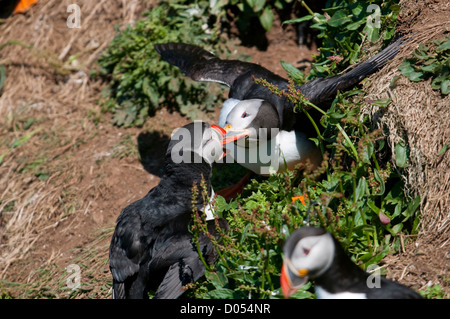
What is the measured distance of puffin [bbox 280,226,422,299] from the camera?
3189 mm

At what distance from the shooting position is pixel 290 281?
10.5ft

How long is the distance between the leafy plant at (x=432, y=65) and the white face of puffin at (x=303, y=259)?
5.43ft

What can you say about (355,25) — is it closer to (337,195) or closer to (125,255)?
(337,195)

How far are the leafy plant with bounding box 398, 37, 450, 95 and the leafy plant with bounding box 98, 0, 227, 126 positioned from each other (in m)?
2.97

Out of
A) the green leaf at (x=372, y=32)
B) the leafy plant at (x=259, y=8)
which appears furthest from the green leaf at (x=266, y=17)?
the green leaf at (x=372, y=32)

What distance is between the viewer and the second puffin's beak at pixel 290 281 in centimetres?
319

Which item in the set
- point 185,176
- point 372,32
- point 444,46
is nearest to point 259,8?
point 372,32

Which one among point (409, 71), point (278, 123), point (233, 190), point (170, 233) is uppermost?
point (409, 71)

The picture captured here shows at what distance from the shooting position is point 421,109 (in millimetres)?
4016

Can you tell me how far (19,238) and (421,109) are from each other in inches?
176

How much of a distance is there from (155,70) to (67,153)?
157cm

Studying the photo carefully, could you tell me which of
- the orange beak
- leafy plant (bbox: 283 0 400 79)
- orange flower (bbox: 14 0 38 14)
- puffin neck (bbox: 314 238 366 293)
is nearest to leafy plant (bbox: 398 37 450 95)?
leafy plant (bbox: 283 0 400 79)
